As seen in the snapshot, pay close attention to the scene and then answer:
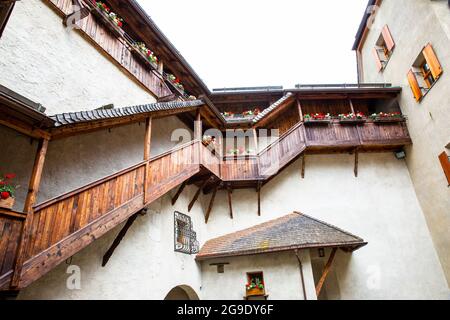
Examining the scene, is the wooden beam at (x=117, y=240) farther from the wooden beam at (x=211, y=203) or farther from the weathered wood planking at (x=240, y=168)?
the weathered wood planking at (x=240, y=168)

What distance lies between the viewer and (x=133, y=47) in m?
9.30

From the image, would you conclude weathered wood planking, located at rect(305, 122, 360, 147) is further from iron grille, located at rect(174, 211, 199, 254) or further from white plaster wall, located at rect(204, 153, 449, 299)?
iron grille, located at rect(174, 211, 199, 254)

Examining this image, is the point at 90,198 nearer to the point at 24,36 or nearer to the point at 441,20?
the point at 24,36

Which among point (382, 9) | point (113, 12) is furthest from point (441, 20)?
point (113, 12)

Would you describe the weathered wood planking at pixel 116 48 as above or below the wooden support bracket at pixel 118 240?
above

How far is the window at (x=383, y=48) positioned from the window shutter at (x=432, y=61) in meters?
2.76

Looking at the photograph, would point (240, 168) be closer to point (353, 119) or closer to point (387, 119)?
point (353, 119)

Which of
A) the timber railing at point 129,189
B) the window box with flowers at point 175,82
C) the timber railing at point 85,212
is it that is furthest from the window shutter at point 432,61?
the timber railing at point 85,212

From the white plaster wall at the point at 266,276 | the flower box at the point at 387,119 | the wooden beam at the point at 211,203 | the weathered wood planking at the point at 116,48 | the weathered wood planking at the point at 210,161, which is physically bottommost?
the white plaster wall at the point at 266,276

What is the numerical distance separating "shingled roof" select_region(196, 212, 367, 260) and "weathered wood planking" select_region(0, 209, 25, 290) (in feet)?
21.4

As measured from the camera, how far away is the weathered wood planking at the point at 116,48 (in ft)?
24.6

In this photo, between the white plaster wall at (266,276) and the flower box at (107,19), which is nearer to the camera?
the flower box at (107,19)

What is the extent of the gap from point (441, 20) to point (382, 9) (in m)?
4.76
